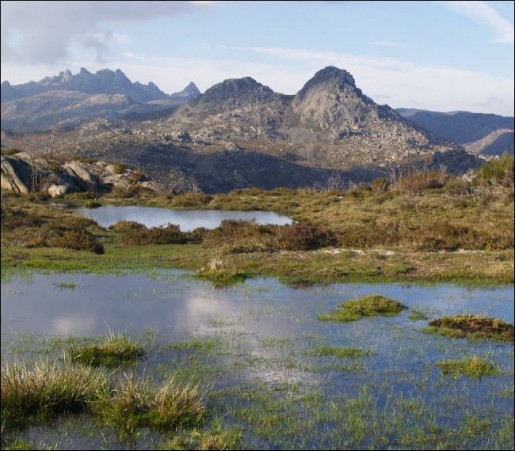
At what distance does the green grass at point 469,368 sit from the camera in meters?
15.3

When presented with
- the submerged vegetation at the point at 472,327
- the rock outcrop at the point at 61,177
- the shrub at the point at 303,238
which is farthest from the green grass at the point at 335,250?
the rock outcrop at the point at 61,177

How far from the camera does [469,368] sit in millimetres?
Answer: 15508

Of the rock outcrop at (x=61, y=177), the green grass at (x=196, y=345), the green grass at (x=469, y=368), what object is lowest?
the green grass at (x=196, y=345)

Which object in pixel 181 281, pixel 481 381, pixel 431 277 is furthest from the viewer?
pixel 431 277

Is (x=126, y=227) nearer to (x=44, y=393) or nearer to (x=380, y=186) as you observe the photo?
(x=44, y=393)

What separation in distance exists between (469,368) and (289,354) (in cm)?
488

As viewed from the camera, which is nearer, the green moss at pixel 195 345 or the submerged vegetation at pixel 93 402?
the submerged vegetation at pixel 93 402

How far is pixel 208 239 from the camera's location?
133ft

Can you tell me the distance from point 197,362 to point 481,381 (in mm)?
7359

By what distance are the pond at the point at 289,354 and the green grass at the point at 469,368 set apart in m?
0.21

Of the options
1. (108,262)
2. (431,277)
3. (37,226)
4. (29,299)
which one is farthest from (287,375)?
(37,226)

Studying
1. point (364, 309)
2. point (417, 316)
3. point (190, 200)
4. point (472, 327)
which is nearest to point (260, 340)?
point (364, 309)

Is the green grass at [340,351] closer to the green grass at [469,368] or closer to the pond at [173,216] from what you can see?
the green grass at [469,368]

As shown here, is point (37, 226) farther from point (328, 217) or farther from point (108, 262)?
point (328, 217)
